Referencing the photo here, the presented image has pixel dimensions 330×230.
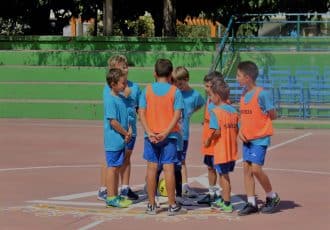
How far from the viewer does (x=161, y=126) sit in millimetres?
7832

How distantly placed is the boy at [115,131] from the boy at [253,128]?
1361mm

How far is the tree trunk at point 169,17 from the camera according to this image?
25422mm

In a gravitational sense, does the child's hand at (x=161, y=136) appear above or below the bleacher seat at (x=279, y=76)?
above

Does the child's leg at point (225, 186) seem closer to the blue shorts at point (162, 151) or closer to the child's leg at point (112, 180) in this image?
the blue shorts at point (162, 151)

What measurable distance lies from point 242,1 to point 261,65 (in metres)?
8.23

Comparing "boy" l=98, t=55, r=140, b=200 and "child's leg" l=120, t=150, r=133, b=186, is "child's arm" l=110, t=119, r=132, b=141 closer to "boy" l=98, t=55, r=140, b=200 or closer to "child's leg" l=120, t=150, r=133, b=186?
"boy" l=98, t=55, r=140, b=200

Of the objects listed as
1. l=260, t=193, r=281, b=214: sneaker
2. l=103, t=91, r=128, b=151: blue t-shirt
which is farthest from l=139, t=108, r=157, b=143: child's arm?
l=260, t=193, r=281, b=214: sneaker

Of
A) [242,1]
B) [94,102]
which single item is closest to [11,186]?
[94,102]

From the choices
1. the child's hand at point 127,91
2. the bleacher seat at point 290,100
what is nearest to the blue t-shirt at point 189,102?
the child's hand at point 127,91

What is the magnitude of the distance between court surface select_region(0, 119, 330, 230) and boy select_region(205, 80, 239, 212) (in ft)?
1.10

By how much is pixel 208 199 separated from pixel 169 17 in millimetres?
17714

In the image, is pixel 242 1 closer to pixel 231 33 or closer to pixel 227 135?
pixel 231 33

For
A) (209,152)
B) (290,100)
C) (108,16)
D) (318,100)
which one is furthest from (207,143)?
(108,16)

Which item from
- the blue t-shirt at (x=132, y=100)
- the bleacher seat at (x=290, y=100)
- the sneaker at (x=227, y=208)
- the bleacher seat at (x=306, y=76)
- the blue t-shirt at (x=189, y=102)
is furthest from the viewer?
the bleacher seat at (x=306, y=76)
